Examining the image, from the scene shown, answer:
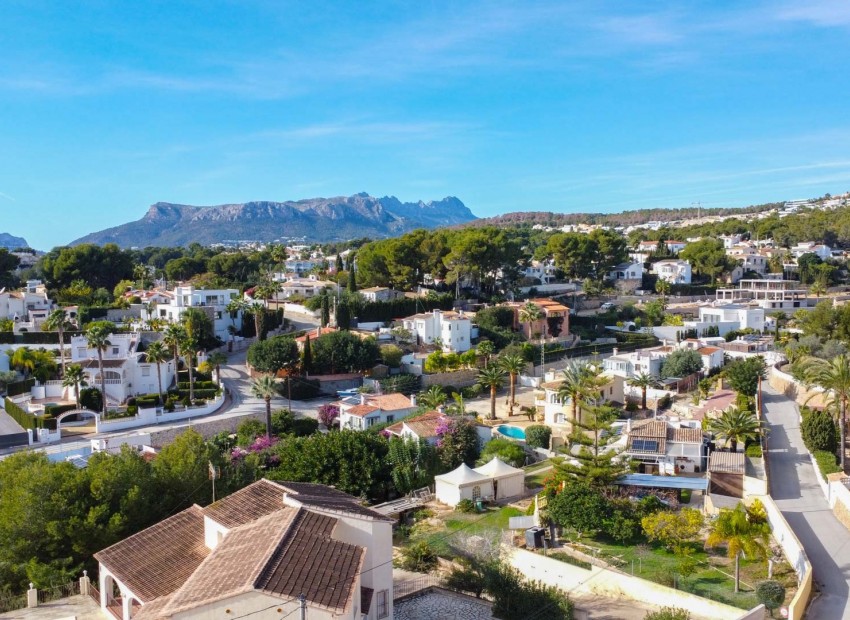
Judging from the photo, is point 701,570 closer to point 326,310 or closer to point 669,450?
point 669,450

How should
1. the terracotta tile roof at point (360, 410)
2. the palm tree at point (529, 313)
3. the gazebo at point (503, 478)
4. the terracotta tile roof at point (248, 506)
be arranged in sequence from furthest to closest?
1. the palm tree at point (529, 313)
2. the terracotta tile roof at point (360, 410)
3. the gazebo at point (503, 478)
4. the terracotta tile roof at point (248, 506)

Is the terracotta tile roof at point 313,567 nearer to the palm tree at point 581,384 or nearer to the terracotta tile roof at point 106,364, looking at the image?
the palm tree at point 581,384

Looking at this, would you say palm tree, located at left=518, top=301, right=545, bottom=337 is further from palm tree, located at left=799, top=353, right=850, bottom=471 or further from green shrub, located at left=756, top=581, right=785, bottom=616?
green shrub, located at left=756, top=581, right=785, bottom=616

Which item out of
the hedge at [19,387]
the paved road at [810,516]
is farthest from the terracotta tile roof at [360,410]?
the hedge at [19,387]

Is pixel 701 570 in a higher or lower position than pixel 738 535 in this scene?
lower

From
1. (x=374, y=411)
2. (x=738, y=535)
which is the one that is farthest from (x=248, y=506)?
(x=374, y=411)

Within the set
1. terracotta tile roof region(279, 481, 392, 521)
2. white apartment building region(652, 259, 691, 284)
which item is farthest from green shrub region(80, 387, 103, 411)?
white apartment building region(652, 259, 691, 284)
